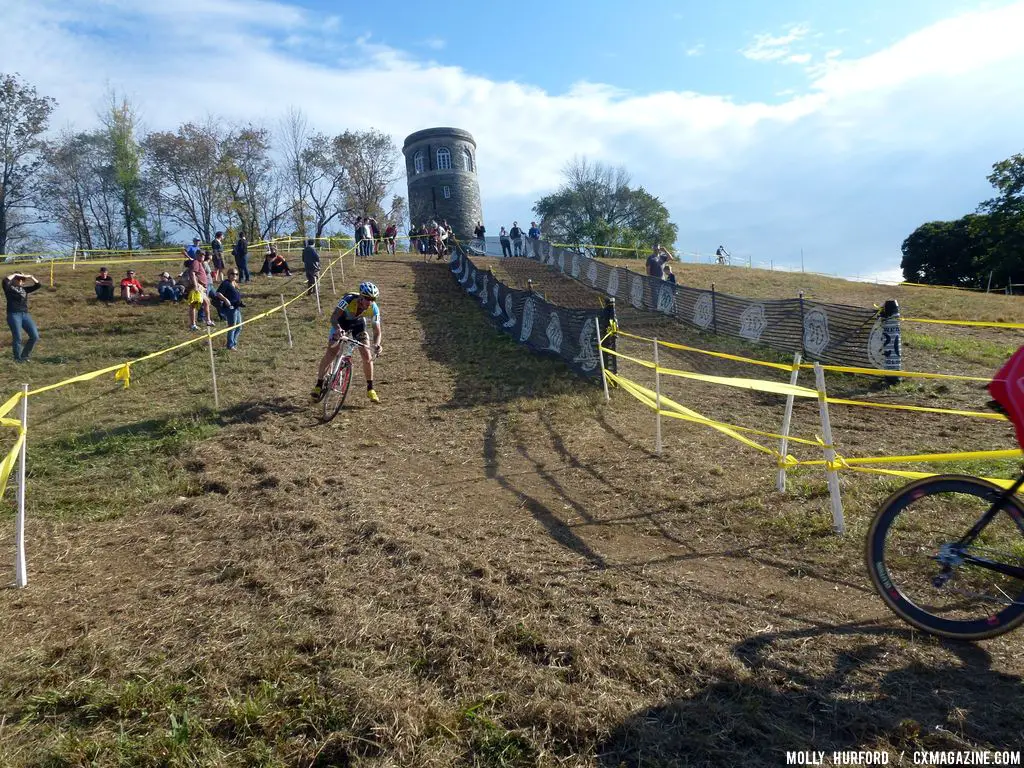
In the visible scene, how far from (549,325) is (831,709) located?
10632 mm

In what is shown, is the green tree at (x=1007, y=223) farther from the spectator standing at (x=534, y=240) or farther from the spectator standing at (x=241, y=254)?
the spectator standing at (x=241, y=254)

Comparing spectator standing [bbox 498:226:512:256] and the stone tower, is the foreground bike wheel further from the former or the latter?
the stone tower

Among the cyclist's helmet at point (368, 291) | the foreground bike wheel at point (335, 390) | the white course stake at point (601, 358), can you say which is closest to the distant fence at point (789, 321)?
the white course stake at point (601, 358)

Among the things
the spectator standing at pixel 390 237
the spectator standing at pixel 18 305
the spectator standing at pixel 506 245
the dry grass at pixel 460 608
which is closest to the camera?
the dry grass at pixel 460 608

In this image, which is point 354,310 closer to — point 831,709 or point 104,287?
point 831,709

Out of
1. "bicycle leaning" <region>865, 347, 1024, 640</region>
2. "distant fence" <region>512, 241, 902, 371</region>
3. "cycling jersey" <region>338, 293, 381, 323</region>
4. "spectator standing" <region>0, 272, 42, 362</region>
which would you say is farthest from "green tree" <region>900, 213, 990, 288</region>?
"spectator standing" <region>0, 272, 42, 362</region>

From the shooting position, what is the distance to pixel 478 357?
45.9 feet

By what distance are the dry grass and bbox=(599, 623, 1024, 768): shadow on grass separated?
0.04 ft

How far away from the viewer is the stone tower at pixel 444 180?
58.5m

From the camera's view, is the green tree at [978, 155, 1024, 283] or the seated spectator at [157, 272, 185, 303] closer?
the seated spectator at [157, 272, 185, 303]

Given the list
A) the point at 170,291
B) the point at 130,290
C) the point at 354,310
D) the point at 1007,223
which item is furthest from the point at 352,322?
the point at 1007,223

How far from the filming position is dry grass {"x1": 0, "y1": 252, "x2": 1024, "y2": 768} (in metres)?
2.86

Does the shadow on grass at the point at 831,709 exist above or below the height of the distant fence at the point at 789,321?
below

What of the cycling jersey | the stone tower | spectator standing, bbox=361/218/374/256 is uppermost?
the stone tower
